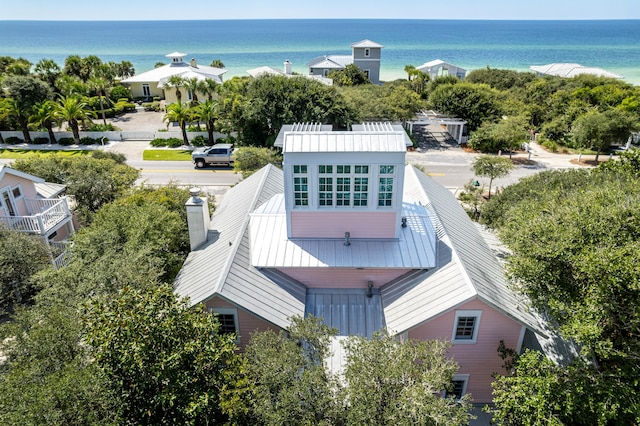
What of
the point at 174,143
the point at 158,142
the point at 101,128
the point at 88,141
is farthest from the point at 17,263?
the point at 101,128

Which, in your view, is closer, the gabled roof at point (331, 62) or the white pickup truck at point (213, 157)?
the white pickup truck at point (213, 157)

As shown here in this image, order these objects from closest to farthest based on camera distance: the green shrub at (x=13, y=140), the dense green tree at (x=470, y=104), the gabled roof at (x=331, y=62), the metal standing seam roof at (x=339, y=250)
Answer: the metal standing seam roof at (x=339, y=250) → the green shrub at (x=13, y=140) → the dense green tree at (x=470, y=104) → the gabled roof at (x=331, y=62)

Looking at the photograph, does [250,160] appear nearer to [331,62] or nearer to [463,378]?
[463,378]

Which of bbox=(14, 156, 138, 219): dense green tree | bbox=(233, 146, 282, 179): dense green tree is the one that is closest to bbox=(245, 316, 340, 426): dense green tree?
A: bbox=(14, 156, 138, 219): dense green tree

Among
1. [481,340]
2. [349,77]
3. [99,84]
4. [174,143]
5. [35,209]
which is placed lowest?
[481,340]

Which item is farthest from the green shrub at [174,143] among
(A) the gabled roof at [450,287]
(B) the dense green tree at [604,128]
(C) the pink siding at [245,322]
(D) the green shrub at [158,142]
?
(B) the dense green tree at [604,128]

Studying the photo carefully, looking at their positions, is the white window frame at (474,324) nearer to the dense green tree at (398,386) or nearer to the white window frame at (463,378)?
the white window frame at (463,378)

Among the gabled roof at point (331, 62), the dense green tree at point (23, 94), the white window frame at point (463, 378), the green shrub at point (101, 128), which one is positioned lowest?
the white window frame at point (463, 378)

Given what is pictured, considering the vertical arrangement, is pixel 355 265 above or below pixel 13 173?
below
